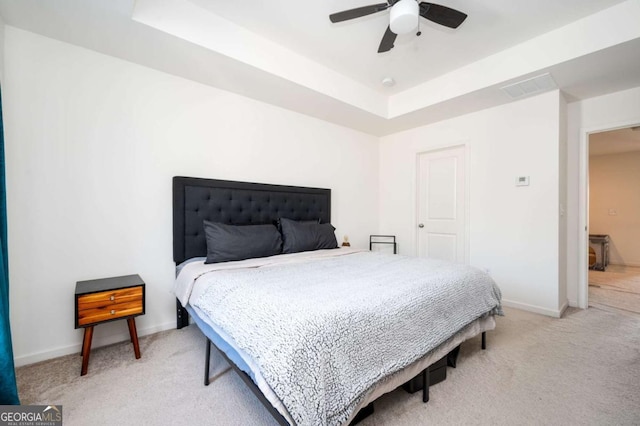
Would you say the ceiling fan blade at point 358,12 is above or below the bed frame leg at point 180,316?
above

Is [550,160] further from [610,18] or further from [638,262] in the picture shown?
[638,262]

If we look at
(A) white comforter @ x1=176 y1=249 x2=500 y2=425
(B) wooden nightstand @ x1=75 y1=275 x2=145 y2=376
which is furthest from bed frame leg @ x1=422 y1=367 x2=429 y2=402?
(B) wooden nightstand @ x1=75 y1=275 x2=145 y2=376

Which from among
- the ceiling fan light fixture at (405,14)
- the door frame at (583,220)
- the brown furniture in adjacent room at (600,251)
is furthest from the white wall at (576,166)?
the brown furniture in adjacent room at (600,251)

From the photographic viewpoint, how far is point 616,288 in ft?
13.1

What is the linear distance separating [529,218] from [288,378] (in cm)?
335

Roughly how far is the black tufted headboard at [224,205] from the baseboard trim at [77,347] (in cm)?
66

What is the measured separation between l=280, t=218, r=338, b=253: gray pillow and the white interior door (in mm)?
1684

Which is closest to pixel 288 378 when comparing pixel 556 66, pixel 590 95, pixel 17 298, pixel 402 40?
pixel 17 298

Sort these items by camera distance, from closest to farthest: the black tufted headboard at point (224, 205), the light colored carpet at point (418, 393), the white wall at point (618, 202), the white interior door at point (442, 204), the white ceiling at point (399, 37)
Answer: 1. the light colored carpet at point (418, 393)
2. the white ceiling at point (399, 37)
3. the black tufted headboard at point (224, 205)
4. the white interior door at point (442, 204)
5. the white wall at point (618, 202)

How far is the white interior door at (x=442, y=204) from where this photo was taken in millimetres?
3793

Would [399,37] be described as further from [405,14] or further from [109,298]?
[109,298]

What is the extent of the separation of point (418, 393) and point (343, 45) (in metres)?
2.98

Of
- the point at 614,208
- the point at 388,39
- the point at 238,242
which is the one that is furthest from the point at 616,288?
the point at 238,242

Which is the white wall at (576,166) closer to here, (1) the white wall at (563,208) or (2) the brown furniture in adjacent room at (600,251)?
(1) the white wall at (563,208)
